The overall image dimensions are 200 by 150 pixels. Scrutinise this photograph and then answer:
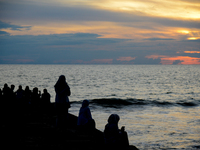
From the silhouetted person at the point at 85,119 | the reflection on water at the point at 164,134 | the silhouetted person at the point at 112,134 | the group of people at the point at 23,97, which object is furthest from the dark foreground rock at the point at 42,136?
the reflection on water at the point at 164,134

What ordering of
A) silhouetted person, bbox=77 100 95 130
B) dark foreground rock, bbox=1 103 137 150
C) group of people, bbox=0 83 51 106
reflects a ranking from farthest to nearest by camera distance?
group of people, bbox=0 83 51 106, silhouetted person, bbox=77 100 95 130, dark foreground rock, bbox=1 103 137 150

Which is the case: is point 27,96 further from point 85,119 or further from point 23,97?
point 85,119

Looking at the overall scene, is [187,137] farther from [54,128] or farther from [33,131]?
[33,131]

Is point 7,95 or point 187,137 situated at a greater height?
point 7,95

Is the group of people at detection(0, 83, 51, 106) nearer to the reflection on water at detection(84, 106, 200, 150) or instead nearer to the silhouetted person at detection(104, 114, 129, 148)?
the reflection on water at detection(84, 106, 200, 150)

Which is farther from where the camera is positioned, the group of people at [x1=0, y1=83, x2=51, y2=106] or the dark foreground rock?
the group of people at [x1=0, y1=83, x2=51, y2=106]

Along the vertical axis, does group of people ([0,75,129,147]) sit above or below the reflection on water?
above

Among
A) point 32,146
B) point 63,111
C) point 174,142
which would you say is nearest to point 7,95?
point 63,111

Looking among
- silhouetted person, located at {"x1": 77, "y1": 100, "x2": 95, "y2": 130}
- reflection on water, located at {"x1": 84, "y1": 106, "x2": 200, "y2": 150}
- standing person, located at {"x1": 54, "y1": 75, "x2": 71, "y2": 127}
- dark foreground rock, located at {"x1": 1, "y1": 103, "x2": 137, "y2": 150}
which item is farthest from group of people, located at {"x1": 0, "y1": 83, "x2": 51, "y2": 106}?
silhouetted person, located at {"x1": 77, "y1": 100, "x2": 95, "y2": 130}

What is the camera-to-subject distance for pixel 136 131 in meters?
15.6

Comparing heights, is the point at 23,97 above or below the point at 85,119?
below

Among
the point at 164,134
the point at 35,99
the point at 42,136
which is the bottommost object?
the point at 164,134

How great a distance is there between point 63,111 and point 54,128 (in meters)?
1.60

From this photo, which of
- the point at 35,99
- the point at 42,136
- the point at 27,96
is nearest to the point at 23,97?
the point at 27,96
